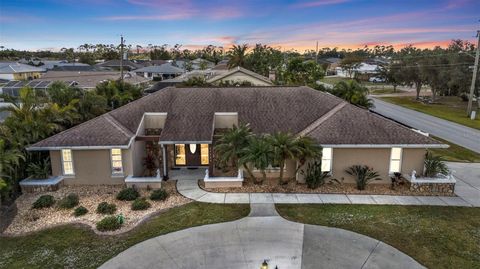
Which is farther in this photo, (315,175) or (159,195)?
(315,175)

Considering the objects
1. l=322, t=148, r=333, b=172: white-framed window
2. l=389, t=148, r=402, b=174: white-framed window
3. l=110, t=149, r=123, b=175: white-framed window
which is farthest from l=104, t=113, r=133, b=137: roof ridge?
l=389, t=148, r=402, b=174: white-framed window

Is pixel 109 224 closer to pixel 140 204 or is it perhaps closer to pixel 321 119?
pixel 140 204

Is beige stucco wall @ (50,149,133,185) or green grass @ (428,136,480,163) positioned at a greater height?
beige stucco wall @ (50,149,133,185)

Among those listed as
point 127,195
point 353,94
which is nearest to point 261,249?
point 127,195

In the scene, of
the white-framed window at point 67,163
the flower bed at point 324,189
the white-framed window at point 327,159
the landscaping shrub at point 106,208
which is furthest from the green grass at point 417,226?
the white-framed window at point 67,163

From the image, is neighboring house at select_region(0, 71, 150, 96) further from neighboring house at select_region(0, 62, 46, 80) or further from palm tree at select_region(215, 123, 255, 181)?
palm tree at select_region(215, 123, 255, 181)
